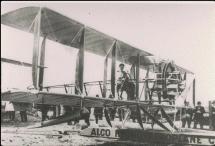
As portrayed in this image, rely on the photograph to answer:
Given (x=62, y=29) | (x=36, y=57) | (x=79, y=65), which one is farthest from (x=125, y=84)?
(x=36, y=57)

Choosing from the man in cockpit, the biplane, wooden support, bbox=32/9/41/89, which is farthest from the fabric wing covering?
the man in cockpit

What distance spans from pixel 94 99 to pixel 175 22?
4048 mm

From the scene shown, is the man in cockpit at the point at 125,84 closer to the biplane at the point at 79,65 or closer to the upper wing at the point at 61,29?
the biplane at the point at 79,65

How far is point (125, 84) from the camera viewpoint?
1062 cm

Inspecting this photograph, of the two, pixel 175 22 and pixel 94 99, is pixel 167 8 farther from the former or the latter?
pixel 94 99

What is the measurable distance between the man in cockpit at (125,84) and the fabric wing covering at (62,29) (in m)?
0.92

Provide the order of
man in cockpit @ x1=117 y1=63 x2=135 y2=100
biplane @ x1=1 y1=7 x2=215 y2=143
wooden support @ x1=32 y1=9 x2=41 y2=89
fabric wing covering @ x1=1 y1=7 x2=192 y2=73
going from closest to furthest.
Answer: wooden support @ x1=32 y1=9 x2=41 y2=89 < biplane @ x1=1 y1=7 x2=215 y2=143 < fabric wing covering @ x1=1 y1=7 x2=192 y2=73 < man in cockpit @ x1=117 y1=63 x2=135 y2=100

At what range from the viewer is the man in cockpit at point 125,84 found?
10523 millimetres

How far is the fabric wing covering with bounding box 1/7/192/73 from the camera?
7.32 metres

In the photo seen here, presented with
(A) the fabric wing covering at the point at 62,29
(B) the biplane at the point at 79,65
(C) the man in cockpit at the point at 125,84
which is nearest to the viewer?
(B) the biplane at the point at 79,65

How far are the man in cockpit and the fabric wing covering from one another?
0.92 m

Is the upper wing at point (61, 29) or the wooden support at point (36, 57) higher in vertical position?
the upper wing at point (61, 29)

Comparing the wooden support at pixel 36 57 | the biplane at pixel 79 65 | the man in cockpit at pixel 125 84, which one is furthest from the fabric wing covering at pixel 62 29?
the man in cockpit at pixel 125 84

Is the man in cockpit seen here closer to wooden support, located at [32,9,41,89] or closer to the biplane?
the biplane
